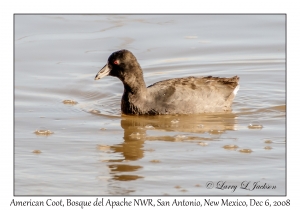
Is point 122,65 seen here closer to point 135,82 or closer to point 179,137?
point 135,82

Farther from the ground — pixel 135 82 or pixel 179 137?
pixel 135 82

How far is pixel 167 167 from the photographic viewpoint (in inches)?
345

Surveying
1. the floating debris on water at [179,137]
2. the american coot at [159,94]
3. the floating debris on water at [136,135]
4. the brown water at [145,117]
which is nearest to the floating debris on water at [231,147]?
the brown water at [145,117]

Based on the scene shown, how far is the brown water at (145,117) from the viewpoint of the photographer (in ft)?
27.9

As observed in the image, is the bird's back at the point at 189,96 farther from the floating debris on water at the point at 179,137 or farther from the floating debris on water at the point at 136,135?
the floating debris on water at the point at 179,137

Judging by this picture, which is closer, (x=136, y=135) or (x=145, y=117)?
(x=136, y=135)

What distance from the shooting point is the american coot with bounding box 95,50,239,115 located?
11423 mm

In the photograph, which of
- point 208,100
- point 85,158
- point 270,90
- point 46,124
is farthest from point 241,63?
point 85,158

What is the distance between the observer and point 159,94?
11.5 m

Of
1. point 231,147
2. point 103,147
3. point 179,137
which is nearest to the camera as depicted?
point 231,147

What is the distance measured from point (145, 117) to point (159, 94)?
468 mm

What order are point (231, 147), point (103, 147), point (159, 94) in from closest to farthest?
point (231, 147)
point (103, 147)
point (159, 94)

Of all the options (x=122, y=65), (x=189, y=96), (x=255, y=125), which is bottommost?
(x=255, y=125)

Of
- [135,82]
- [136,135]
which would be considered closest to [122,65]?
[135,82]
